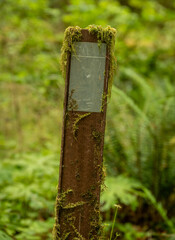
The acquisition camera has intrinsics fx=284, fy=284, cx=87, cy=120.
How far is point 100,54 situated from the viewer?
1188mm

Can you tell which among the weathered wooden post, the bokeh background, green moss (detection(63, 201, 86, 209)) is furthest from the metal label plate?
the bokeh background

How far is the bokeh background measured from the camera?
7.57 feet

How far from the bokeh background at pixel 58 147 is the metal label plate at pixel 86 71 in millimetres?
556

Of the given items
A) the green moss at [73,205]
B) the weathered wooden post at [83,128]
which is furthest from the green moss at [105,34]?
the green moss at [73,205]

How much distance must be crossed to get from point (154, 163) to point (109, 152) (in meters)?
0.44

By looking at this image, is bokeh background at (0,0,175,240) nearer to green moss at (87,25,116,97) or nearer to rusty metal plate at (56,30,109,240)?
rusty metal plate at (56,30,109,240)

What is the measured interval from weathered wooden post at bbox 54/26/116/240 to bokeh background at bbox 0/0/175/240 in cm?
16

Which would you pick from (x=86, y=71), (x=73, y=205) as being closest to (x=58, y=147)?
(x=73, y=205)

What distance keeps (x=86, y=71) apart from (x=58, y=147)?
242 cm

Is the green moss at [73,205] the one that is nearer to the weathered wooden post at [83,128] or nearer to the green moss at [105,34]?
the weathered wooden post at [83,128]

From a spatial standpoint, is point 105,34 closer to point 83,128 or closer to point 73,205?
point 83,128

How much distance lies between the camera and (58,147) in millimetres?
3510

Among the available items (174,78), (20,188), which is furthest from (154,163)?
(174,78)

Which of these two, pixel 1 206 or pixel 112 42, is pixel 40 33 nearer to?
pixel 1 206
